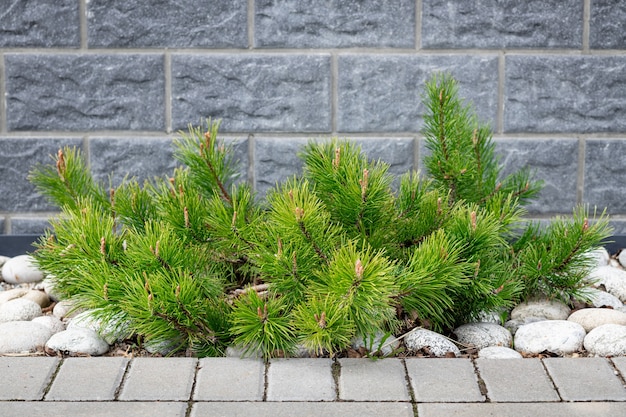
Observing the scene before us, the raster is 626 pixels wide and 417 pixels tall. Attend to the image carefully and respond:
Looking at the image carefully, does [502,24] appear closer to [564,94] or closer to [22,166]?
[564,94]

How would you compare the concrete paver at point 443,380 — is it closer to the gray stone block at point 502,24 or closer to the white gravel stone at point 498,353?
the white gravel stone at point 498,353

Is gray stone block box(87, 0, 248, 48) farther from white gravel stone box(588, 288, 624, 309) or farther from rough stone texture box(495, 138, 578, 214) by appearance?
white gravel stone box(588, 288, 624, 309)

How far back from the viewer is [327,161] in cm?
291

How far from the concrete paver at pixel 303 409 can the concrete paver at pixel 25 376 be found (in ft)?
1.60

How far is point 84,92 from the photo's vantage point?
3.86 m

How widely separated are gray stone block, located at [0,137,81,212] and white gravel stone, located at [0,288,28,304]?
1.69 feet

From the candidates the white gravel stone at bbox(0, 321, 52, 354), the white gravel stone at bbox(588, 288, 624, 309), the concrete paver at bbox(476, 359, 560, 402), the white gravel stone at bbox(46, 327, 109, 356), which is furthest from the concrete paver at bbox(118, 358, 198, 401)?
the white gravel stone at bbox(588, 288, 624, 309)

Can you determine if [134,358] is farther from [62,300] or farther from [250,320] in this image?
[62,300]

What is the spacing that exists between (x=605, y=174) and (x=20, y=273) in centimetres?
263

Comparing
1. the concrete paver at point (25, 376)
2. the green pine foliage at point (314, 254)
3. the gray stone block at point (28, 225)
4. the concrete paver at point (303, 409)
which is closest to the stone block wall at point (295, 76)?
the gray stone block at point (28, 225)

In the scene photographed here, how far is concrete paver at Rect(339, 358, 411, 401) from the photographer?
8.23 ft

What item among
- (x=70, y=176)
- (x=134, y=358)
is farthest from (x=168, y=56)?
(x=134, y=358)

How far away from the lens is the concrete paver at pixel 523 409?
2.40 m

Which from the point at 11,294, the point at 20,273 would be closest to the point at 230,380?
the point at 11,294
